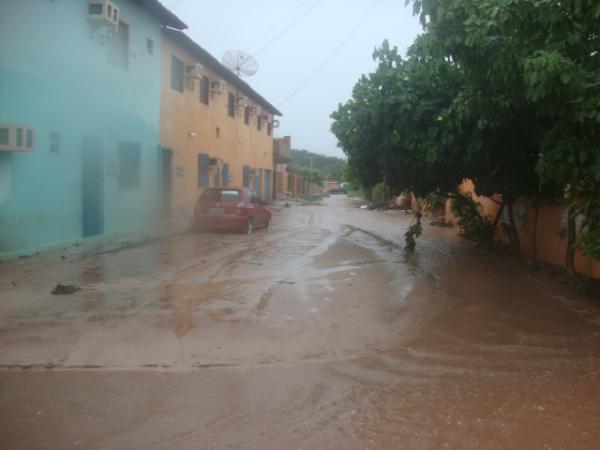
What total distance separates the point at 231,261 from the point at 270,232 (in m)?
6.23

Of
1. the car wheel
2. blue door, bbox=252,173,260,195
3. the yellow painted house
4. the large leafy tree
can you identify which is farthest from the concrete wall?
blue door, bbox=252,173,260,195

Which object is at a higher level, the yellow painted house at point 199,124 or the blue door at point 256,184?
the yellow painted house at point 199,124

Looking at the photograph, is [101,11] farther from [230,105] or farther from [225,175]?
[230,105]

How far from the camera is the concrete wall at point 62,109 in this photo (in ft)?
32.7

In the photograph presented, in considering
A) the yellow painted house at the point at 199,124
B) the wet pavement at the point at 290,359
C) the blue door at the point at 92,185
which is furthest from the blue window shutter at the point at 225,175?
the wet pavement at the point at 290,359

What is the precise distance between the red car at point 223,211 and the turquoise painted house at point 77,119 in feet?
5.33

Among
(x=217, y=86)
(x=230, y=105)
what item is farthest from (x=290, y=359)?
A: (x=230, y=105)

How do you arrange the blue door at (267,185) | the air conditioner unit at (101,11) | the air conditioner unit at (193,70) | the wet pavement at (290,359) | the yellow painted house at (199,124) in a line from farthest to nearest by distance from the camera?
the blue door at (267,185) → the air conditioner unit at (193,70) → the yellow painted house at (199,124) → the air conditioner unit at (101,11) → the wet pavement at (290,359)

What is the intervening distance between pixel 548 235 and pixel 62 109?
10.1 m

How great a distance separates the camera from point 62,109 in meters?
11.5

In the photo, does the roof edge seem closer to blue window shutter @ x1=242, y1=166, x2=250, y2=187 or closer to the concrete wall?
the concrete wall

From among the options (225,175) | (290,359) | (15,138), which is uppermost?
(15,138)

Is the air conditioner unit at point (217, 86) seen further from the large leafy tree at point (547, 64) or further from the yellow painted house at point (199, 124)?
the large leafy tree at point (547, 64)

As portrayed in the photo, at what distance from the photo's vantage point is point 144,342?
5594 mm
